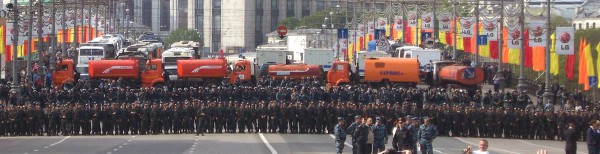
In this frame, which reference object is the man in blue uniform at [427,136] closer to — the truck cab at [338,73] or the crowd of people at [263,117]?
the crowd of people at [263,117]

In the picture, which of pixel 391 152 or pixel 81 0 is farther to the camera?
pixel 81 0

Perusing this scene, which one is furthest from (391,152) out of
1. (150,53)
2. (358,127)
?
(150,53)

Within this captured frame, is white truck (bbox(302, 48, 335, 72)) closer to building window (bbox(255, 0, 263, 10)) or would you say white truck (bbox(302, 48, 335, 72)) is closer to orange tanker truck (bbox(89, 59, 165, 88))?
orange tanker truck (bbox(89, 59, 165, 88))

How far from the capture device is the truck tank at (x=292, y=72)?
223ft

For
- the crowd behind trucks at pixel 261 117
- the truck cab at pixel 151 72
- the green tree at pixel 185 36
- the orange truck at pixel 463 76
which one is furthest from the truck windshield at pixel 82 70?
the green tree at pixel 185 36

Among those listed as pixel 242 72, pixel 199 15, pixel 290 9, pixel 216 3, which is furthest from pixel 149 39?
pixel 242 72

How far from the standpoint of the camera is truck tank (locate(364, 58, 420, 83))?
6662 cm

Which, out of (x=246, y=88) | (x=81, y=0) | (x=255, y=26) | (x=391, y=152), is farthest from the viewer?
(x=255, y=26)

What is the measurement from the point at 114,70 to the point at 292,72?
7461 millimetres

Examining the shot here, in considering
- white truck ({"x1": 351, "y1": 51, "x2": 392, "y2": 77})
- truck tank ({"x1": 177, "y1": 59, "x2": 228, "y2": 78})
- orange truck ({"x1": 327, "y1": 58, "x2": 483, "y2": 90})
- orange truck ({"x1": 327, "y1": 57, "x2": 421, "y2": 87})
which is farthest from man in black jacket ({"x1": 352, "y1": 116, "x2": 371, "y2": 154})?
white truck ({"x1": 351, "y1": 51, "x2": 392, "y2": 77})

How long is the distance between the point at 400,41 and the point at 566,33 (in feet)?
133

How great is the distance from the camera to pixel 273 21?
6752 inches

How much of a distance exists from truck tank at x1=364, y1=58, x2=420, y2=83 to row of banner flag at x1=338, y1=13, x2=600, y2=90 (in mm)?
3929

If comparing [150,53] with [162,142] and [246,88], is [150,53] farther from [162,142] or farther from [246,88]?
[162,142]
